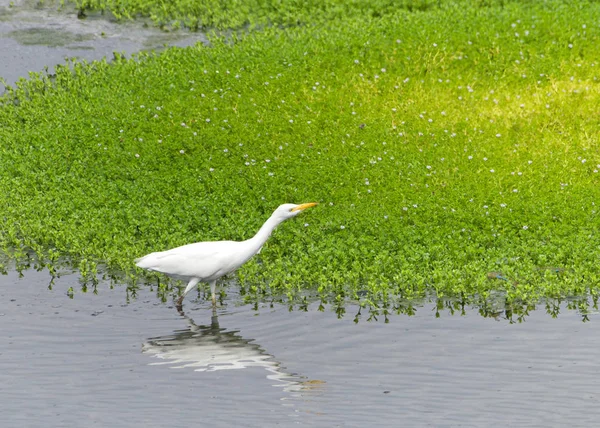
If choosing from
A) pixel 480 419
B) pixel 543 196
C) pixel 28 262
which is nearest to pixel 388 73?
pixel 543 196

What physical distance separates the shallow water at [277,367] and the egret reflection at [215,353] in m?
0.02

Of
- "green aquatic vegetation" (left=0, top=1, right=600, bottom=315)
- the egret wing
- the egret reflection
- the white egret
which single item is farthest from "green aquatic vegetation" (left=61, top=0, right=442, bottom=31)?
the egret reflection

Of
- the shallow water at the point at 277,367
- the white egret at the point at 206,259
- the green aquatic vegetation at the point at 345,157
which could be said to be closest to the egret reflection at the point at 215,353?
the shallow water at the point at 277,367

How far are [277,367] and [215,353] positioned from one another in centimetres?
73

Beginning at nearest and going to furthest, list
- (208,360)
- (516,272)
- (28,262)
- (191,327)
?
(208,360), (191,327), (516,272), (28,262)

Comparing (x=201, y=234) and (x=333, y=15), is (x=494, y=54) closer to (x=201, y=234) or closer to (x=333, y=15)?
(x=333, y=15)

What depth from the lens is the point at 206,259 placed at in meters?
11.6

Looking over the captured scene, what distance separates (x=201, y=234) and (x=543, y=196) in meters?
4.65

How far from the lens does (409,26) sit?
2119cm

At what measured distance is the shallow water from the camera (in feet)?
28.3

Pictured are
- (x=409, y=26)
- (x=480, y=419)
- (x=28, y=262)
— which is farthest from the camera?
(x=409, y=26)

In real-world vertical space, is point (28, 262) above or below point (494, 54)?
below

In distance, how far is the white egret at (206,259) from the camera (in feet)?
38.0

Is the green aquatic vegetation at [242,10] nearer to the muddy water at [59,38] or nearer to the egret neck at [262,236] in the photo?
the muddy water at [59,38]
